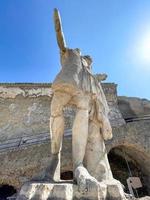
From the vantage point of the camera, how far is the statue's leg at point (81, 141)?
1783 millimetres

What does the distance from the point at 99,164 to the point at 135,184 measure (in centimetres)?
569

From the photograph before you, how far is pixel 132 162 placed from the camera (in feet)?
28.7

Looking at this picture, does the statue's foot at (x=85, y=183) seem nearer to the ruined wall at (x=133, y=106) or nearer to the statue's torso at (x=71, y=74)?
the statue's torso at (x=71, y=74)

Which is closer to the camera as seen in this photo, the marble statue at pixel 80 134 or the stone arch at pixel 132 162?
the marble statue at pixel 80 134

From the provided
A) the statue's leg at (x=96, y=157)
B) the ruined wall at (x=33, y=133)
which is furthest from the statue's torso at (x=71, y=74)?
the ruined wall at (x=33, y=133)

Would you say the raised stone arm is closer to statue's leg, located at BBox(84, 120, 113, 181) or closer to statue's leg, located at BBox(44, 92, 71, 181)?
statue's leg, located at BBox(44, 92, 71, 181)

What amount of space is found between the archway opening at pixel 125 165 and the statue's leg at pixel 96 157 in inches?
239

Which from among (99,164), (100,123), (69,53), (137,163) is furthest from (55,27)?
(137,163)

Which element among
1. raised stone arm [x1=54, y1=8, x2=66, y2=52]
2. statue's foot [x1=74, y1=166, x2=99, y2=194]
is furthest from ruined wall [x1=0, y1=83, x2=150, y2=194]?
statue's foot [x1=74, y1=166, x2=99, y2=194]

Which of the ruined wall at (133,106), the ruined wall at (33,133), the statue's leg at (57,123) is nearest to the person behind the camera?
the statue's leg at (57,123)

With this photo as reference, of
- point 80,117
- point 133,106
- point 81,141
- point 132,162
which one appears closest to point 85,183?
point 81,141

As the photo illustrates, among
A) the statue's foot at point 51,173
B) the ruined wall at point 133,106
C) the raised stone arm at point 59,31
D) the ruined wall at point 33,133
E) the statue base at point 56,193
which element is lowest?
the statue base at point 56,193

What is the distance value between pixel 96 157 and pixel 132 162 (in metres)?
7.01

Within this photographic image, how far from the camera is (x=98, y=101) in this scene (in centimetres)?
269
